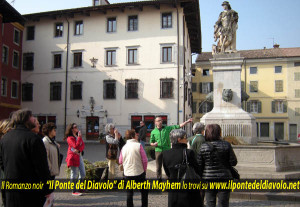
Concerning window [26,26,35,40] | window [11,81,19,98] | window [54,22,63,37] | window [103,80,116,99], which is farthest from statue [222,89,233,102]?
window [26,26,35,40]

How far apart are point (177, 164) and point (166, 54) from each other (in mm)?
24000

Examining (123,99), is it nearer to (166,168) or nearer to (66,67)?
(66,67)

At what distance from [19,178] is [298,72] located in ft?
156

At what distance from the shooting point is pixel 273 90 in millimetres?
45281

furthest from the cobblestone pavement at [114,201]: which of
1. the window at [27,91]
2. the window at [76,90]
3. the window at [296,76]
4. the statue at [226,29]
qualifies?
the window at [296,76]

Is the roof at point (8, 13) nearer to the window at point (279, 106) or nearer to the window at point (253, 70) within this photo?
the window at point (253, 70)

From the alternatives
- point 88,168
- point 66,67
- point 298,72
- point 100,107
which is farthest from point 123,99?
point 298,72

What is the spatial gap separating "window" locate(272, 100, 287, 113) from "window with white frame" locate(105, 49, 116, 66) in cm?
2790

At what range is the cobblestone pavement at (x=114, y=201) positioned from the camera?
6160 mm

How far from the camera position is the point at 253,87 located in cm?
4609

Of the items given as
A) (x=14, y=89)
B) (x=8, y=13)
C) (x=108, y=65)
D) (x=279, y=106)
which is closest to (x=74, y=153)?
(x=8, y=13)

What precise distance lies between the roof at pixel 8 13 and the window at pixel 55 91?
311 inches

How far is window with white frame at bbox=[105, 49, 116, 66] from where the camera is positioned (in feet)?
94.5

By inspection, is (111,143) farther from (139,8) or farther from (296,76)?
(296,76)
